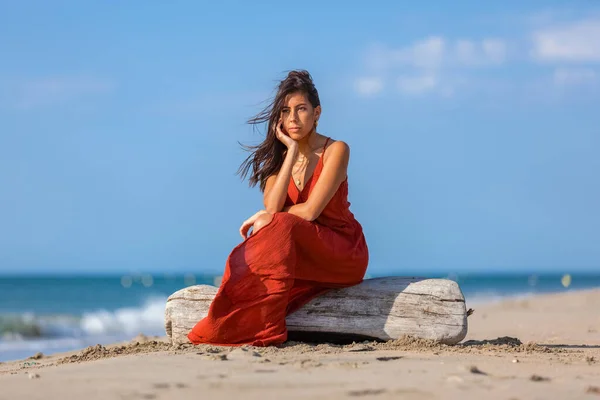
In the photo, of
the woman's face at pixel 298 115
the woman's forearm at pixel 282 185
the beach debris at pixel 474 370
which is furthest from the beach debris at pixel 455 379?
the woman's face at pixel 298 115

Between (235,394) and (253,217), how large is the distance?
7.63ft

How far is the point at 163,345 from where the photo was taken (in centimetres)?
661

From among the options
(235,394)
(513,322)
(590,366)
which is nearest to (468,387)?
(235,394)

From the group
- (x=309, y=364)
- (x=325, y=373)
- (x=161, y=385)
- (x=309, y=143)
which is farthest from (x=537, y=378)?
(x=309, y=143)

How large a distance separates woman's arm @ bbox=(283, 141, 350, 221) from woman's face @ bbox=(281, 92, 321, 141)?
1.08 feet

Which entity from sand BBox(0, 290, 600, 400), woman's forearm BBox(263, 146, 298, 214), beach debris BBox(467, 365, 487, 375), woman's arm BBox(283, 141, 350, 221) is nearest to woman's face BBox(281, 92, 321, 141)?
woman's forearm BBox(263, 146, 298, 214)

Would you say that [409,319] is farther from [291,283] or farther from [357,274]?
[291,283]

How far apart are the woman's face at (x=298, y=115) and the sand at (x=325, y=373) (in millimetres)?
1794

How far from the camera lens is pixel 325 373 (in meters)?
4.68

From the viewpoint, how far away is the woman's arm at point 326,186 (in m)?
6.20

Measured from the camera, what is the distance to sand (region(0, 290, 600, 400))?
418 centimetres

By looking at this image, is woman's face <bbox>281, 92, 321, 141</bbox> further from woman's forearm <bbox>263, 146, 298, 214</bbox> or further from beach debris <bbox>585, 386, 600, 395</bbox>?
beach debris <bbox>585, 386, 600, 395</bbox>

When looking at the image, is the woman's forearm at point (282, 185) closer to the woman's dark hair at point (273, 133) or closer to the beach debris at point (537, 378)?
the woman's dark hair at point (273, 133)

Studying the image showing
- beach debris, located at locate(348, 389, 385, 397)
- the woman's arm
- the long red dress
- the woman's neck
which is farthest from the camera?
the woman's neck
